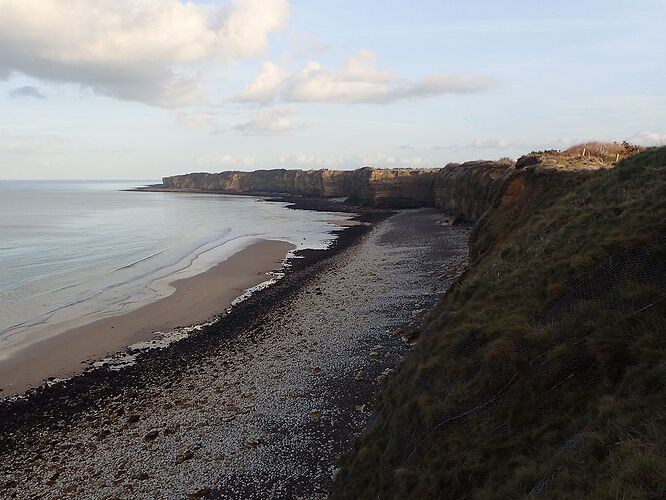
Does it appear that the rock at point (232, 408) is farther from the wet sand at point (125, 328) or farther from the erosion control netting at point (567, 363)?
the wet sand at point (125, 328)

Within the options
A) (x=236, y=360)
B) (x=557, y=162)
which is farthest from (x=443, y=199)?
(x=236, y=360)

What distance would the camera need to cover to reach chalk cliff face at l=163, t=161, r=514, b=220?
51719 mm

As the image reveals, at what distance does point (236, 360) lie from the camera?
1720cm

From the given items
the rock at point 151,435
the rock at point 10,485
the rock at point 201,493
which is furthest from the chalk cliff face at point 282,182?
the rock at point 201,493

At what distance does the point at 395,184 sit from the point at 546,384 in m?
90.1

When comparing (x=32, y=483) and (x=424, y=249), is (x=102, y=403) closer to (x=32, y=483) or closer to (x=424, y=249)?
(x=32, y=483)

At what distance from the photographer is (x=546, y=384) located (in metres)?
6.64

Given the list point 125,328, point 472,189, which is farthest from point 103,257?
point 472,189

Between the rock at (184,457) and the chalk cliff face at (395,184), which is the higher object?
the chalk cliff face at (395,184)

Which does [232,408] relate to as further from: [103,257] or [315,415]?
[103,257]

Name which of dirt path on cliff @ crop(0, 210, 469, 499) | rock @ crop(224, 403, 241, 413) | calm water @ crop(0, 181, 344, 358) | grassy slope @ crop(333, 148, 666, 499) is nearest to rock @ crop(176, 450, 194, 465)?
dirt path on cliff @ crop(0, 210, 469, 499)

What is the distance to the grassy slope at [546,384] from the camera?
5.13 m

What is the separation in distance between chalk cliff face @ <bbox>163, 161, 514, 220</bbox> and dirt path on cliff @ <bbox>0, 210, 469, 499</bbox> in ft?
41.0

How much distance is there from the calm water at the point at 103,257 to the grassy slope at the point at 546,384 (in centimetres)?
1910
